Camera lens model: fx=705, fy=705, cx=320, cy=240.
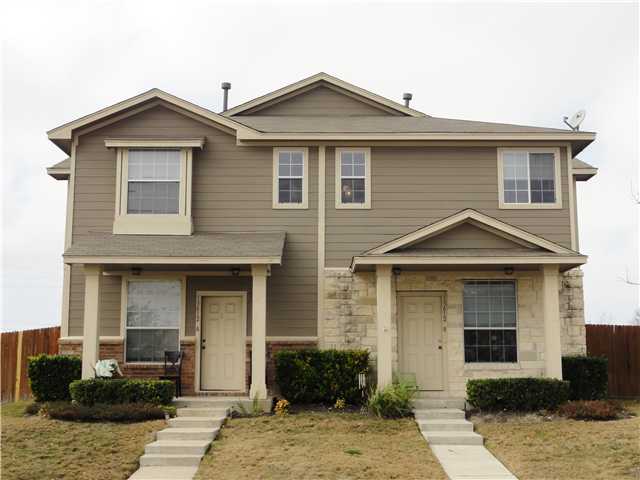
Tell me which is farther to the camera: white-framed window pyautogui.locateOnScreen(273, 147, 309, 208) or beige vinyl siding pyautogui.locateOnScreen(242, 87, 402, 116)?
beige vinyl siding pyautogui.locateOnScreen(242, 87, 402, 116)

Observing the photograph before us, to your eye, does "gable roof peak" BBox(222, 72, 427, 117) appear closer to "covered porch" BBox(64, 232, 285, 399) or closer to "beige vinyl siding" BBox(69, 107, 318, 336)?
"beige vinyl siding" BBox(69, 107, 318, 336)

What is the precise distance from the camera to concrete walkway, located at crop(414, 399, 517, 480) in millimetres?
9586

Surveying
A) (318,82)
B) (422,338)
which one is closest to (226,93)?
(318,82)

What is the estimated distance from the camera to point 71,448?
10.4 m

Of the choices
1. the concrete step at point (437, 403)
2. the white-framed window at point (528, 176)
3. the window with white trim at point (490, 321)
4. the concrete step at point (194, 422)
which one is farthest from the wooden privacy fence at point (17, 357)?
the white-framed window at point (528, 176)

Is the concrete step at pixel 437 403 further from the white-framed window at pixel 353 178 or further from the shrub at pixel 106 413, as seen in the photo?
the shrub at pixel 106 413

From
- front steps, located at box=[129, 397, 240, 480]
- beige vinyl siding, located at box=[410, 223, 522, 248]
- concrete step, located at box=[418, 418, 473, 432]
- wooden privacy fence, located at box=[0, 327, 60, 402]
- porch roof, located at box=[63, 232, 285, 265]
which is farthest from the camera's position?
wooden privacy fence, located at box=[0, 327, 60, 402]

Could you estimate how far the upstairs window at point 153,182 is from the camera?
49.9 feet

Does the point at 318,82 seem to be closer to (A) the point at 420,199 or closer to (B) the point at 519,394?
(A) the point at 420,199

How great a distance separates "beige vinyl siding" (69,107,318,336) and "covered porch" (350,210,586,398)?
1404 mm

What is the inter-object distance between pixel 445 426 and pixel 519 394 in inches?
67.9

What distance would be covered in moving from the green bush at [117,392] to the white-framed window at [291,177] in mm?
4829

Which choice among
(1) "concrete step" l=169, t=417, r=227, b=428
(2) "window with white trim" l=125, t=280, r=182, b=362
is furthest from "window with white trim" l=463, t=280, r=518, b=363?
(2) "window with white trim" l=125, t=280, r=182, b=362

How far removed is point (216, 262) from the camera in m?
13.6
